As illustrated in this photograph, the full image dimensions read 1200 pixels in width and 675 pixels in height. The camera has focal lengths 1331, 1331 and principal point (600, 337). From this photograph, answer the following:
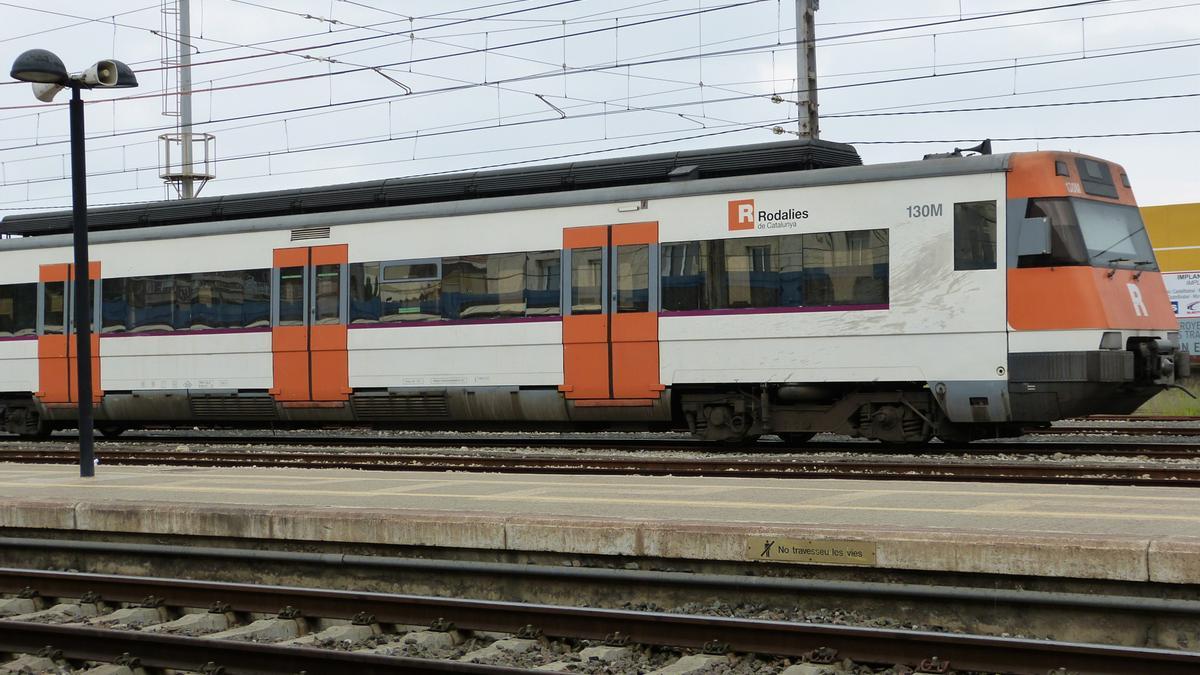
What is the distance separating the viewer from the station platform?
6.81 m

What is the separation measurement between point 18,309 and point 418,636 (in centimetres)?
1534

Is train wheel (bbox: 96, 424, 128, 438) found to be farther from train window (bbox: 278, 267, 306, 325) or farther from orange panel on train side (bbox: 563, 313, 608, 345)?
orange panel on train side (bbox: 563, 313, 608, 345)

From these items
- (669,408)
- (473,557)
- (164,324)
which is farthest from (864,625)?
(164,324)

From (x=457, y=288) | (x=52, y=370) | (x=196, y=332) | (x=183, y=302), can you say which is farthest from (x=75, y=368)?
(x=457, y=288)

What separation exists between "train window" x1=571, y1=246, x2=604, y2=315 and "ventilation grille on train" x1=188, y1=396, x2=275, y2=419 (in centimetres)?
482

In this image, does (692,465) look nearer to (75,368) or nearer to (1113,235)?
(1113,235)

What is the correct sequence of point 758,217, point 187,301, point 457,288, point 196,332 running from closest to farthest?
1. point 758,217
2. point 457,288
3. point 196,332
4. point 187,301

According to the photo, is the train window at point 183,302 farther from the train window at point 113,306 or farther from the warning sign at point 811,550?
the warning sign at point 811,550

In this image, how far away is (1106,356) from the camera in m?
12.9

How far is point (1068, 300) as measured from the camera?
13039mm

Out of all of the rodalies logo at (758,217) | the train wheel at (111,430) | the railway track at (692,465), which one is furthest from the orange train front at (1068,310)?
the train wheel at (111,430)

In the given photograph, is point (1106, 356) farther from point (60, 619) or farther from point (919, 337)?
point (60, 619)

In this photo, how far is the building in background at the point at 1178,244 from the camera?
27.3 m

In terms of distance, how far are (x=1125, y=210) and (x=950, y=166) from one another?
220 cm
